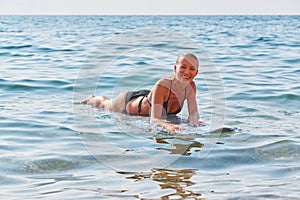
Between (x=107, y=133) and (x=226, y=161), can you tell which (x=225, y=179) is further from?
(x=107, y=133)

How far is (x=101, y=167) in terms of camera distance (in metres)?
4.98

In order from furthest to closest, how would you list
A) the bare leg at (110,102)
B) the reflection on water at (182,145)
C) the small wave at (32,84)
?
1. the small wave at (32,84)
2. the bare leg at (110,102)
3. the reflection on water at (182,145)

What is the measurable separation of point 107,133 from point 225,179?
228 cm

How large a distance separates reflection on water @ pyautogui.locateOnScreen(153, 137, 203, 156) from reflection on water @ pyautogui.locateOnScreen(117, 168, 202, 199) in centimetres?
68

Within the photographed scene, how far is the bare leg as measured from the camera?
7621 millimetres

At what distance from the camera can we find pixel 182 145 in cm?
584

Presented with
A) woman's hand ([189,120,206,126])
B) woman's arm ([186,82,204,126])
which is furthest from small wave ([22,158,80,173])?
woman's arm ([186,82,204,126])

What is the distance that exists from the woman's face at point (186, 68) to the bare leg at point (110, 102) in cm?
136

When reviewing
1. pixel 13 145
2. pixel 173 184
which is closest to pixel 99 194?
pixel 173 184

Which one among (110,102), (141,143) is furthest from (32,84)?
(141,143)

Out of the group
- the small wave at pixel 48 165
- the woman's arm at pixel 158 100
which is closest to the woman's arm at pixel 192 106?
the woman's arm at pixel 158 100

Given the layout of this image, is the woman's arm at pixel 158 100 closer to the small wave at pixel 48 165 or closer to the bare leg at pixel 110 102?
the bare leg at pixel 110 102

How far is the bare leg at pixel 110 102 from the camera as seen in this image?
7.62 meters

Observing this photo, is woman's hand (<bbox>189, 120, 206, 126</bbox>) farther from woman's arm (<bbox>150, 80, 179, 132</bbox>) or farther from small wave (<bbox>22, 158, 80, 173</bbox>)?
small wave (<bbox>22, 158, 80, 173</bbox>)
